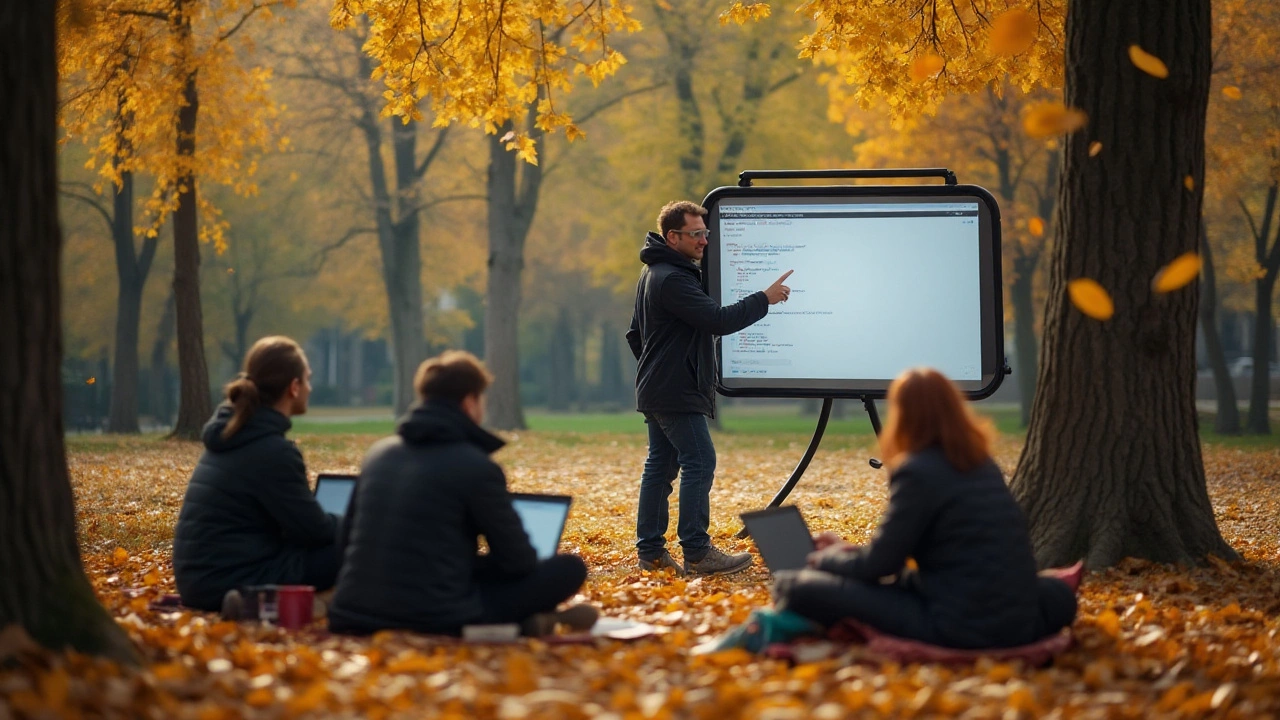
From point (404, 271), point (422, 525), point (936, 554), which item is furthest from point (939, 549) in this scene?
point (404, 271)

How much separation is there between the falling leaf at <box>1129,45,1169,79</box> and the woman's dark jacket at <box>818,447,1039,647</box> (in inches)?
125

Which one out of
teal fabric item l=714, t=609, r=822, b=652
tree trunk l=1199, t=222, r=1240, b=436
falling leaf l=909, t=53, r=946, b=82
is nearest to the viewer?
teal fabric item l=714, t=609, r=822, b=652

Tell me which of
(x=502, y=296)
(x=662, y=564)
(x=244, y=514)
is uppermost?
(x=502, y=296)

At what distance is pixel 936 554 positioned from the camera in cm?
523

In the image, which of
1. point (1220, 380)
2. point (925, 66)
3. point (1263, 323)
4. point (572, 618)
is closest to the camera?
point (572, 618)

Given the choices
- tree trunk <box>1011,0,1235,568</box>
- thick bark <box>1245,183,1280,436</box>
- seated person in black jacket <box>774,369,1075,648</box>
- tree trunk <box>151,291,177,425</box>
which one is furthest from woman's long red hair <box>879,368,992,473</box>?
tree trunk <box>151,291,177,425</box>

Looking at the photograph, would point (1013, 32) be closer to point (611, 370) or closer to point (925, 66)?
point (925, 66)

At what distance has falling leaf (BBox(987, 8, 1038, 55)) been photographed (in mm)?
9789

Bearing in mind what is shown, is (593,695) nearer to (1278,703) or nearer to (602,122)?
(1278,703)

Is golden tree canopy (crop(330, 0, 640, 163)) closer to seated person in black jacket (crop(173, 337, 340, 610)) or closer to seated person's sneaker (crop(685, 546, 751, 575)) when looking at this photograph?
seated person's sneaker (crop(685, 546, 751, 575))

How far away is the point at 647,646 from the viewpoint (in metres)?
5.37

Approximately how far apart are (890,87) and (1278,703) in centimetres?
676

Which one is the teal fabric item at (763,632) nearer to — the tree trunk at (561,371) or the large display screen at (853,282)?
the large display screen at (853,282)

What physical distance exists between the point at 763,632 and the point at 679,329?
3303mm
